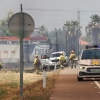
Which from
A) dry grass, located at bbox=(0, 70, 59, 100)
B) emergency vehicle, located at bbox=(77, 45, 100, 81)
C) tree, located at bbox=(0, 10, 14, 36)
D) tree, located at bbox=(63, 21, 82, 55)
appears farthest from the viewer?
tree, located at bbox=(63, 21, 82, 55)

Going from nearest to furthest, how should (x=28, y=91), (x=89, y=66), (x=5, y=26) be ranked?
(x=28, y=91), (x=89, y=66), (x=5, y=26)

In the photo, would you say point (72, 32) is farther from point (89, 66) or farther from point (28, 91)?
point (28, 91)

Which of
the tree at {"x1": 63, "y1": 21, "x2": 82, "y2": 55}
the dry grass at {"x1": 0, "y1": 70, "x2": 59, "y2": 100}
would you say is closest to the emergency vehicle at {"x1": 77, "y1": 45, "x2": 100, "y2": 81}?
the dry grass at {"x1": 0, "y1": 70, "x2": 59, "y2": 100}

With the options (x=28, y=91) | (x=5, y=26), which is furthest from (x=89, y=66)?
(x=5, y=26)

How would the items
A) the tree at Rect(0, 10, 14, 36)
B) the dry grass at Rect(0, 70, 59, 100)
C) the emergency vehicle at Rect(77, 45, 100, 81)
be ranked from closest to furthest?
1. the dry grass at Rect(0, 70, 59, 100)
2. the emergency vehicle at Rect(77, 45, 100, 81)
3. the tree at Rect(0, 10, 14, 36)

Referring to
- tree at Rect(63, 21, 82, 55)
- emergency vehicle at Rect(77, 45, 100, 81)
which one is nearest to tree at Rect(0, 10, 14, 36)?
tree at Rect(63, 21, 82, 55)

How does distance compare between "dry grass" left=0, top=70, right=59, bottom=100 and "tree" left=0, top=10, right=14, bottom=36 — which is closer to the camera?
"dry grass" left=0, top=70, right=59, bottom=100

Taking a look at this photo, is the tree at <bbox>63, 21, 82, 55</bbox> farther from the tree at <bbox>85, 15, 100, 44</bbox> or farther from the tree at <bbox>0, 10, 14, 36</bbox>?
the tree at <bbox>0, 10, 14, 36</bbox>

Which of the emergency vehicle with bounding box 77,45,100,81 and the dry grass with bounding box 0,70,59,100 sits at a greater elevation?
the emergency vehicle with bounding box 77,45,100,81

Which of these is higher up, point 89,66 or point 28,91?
point 89,66

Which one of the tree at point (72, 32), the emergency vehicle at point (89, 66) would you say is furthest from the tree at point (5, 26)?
the emergency vehicle at point (89, 66)

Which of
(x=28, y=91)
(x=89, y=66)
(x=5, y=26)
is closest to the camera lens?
(x=28, y=91)

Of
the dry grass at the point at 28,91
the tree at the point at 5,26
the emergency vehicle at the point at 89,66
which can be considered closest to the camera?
the dry grass at the point at 28,91

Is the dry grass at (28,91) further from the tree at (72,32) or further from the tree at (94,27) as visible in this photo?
the tree at (72,32)
